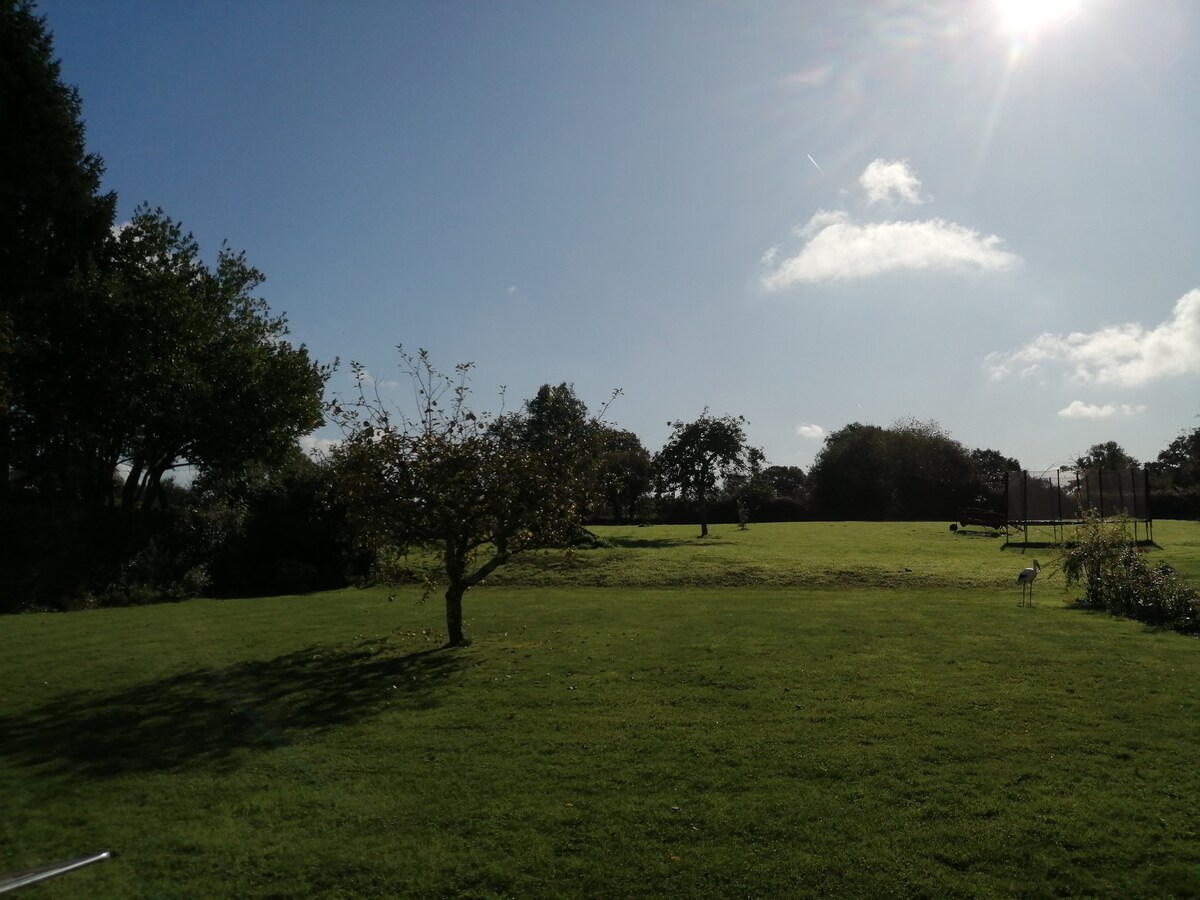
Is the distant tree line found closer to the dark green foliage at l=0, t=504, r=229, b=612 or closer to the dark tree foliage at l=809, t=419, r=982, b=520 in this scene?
the dark green foliage at l=0, t=504, r=229, b=612

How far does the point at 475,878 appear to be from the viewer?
5730mm

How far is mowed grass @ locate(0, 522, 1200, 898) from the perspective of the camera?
5836 mm

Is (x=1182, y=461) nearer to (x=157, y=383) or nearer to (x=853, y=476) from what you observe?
(x=853, y=476)

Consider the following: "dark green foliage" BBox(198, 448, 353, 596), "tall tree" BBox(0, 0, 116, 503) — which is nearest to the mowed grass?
"tall tree" BBox(0, 0, 116, 503)

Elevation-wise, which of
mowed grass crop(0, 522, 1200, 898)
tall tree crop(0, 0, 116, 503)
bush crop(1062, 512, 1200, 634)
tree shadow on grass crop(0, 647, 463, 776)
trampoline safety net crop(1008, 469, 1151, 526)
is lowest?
tree shadow on grass crop(0, 647, 463, 776)

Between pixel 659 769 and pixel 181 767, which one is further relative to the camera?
pixel 181 767

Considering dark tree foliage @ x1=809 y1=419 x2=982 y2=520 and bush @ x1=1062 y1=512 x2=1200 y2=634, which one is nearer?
bush @ x1=1062 y1=512 x2=1200 y2=634

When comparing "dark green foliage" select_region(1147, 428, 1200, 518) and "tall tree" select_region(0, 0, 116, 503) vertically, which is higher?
"tall tree" select_region(0, 0, 116, 503)

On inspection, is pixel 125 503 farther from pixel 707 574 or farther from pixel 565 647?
pixel 565 647

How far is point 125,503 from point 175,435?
3.89 metres

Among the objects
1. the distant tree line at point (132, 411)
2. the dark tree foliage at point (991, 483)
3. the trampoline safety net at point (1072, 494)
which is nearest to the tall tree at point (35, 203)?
the distant tree line at point (132, 411)

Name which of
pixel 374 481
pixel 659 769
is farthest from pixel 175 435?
pixel 659 769

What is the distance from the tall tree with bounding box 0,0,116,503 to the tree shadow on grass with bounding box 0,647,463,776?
16640mm

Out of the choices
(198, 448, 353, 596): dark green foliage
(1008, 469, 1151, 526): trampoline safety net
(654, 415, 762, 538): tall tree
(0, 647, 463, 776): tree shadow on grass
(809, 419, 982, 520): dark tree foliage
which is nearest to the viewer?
(0, 647, 463, 776): tree shadow on grass
